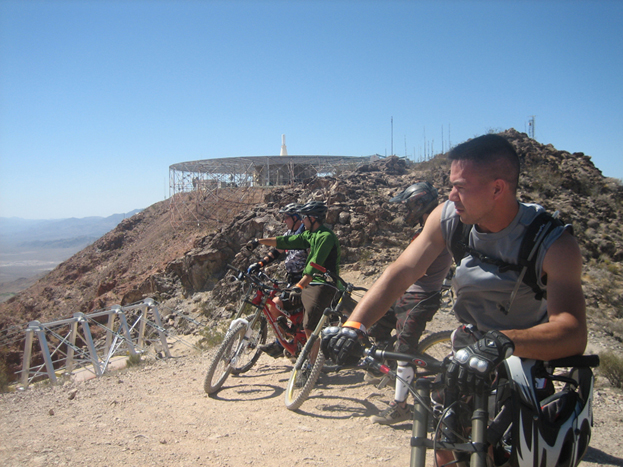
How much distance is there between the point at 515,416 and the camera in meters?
1.62

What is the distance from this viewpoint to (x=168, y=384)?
5246 mm

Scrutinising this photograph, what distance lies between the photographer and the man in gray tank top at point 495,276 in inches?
63.4

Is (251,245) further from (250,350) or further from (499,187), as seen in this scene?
(499,187)

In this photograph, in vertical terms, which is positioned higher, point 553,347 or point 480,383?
point 553,347

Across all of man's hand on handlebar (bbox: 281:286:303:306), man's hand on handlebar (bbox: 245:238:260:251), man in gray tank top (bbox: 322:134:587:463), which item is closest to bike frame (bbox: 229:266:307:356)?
man's hand on handlebar (bbox: 281:286:303:306)

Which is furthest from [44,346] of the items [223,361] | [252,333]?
[252,333]

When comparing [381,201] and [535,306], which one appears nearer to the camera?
[535,306]

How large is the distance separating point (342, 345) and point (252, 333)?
3496mm

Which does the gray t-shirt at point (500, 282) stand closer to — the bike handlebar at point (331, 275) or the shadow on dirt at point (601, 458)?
the shadow on dirt at point (601, 458)

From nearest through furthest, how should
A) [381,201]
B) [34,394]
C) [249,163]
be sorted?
1. [34,394]
2. [381,201]
3. [249,163]

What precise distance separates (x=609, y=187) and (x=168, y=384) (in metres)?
14.3

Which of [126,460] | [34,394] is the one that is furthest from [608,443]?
[34,394]

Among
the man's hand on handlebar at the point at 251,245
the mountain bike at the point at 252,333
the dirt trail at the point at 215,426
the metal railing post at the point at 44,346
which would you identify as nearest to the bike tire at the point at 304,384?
the dirt trail at the point at 215,426

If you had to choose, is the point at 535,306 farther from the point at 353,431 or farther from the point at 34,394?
the point at 34,394
